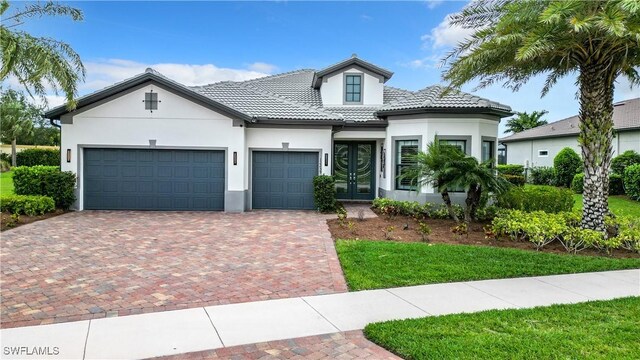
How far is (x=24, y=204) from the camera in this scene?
475 inches

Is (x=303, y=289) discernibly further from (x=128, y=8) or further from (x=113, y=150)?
(x=128, y=8)

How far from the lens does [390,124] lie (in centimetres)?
1538

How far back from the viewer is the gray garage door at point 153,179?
13.9 metres

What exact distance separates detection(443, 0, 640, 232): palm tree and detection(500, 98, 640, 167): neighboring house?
14.2 meters

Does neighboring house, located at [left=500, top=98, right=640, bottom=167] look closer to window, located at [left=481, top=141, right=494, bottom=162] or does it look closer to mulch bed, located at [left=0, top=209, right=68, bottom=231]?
window, located at [left=481, top=141, right=494, bottom=162]

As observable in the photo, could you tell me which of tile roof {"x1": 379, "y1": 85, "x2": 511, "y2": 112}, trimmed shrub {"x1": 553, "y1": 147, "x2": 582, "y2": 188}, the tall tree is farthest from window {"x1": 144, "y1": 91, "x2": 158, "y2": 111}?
the tall tree

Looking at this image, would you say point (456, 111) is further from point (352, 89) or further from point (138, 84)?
point (138, 84)

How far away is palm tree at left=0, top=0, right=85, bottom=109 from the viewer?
8297 millimetres

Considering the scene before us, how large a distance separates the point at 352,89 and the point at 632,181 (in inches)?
534

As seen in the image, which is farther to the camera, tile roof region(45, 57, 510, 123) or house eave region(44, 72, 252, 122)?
tile roof region(45, 57, 510, 123)

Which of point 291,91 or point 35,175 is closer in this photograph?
point 35,175

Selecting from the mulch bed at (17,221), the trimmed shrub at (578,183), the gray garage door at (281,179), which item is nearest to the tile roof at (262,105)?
the gray garage door at (281,179)

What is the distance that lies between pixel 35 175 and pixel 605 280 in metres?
15.7

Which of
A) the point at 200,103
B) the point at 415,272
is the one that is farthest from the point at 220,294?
the point at 200,103
